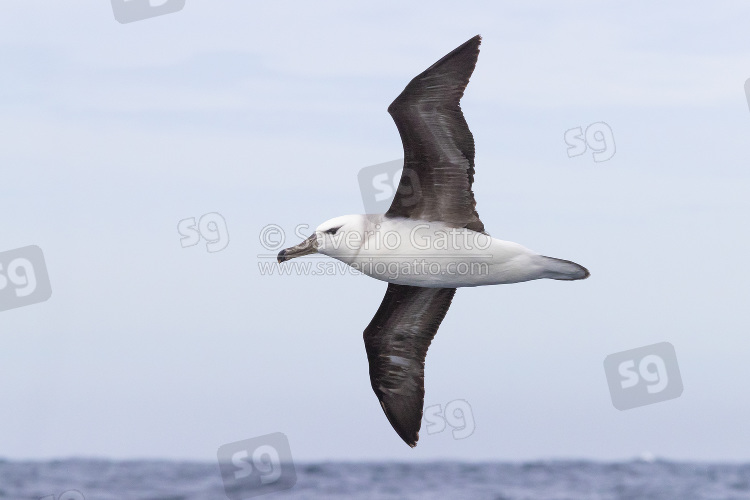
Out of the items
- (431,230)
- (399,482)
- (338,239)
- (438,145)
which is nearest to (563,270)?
(431,230)

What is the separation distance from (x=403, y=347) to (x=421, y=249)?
7.52 feet

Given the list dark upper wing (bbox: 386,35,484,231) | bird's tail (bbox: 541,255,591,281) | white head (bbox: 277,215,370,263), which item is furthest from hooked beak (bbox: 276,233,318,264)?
bird's tail (bbox: 541,255,591,281)

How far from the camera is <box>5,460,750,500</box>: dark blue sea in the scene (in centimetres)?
3262

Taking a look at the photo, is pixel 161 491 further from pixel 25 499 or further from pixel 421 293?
pixel 421 293

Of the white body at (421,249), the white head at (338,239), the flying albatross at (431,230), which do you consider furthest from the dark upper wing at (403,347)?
the white head at (338,239)

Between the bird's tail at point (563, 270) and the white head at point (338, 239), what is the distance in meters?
2.14

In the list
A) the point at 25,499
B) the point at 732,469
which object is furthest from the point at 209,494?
the point at 732,469

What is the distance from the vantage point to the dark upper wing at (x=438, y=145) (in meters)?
10.1

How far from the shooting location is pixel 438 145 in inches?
421

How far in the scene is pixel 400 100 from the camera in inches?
408

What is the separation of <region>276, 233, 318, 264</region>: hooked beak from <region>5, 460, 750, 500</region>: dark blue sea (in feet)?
65.9
